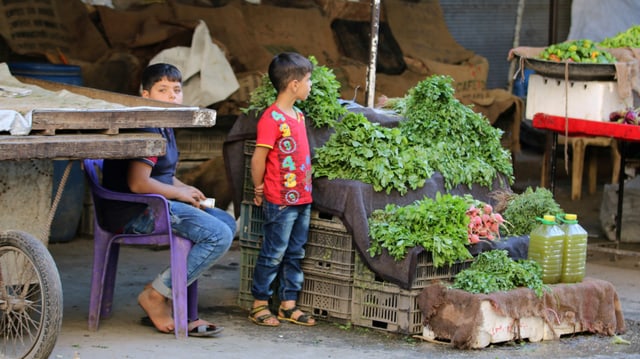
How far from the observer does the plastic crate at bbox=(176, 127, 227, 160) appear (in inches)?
381

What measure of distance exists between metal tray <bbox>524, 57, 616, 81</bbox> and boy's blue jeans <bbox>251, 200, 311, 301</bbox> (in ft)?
9.97

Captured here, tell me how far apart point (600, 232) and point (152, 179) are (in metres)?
5.67

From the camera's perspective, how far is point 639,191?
32.3 ft

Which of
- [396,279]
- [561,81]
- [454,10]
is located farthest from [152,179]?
[454,10]

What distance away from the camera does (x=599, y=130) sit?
8508 millimetres

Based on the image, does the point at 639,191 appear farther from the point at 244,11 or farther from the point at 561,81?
the point at 244,11

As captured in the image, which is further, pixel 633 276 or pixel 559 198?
pixel 559 198

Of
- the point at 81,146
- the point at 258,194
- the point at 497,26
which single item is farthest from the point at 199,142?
the point at 497,26

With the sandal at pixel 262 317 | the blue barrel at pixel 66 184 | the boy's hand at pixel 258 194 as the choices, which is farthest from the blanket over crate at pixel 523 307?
the blue barrel at pixel 66 184

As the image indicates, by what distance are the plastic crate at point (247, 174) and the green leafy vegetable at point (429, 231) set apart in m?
0.91

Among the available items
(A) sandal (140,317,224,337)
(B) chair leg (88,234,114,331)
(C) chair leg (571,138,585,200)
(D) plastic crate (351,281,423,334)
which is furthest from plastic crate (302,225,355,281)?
(C) chair leg (571,138,585,200)

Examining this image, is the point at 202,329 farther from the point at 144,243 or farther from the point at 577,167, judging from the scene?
the point at 577,167

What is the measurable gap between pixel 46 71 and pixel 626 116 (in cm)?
461

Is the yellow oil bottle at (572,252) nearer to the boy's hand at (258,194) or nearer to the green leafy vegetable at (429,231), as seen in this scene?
the green leafy vegetable at (429,231)
